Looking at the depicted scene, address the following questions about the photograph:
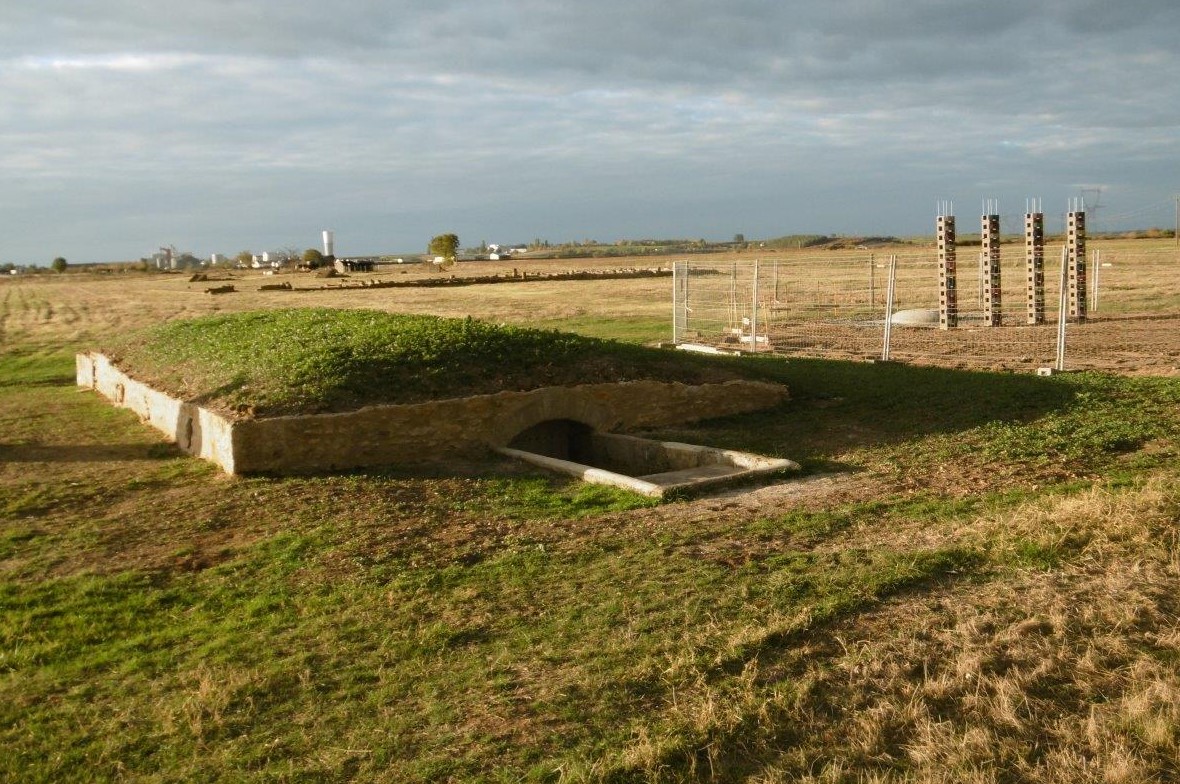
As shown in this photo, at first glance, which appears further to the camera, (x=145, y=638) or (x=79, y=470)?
(x=79, y=470)

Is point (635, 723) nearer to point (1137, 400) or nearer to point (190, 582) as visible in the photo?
point (190, 582)

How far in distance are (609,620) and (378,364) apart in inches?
223

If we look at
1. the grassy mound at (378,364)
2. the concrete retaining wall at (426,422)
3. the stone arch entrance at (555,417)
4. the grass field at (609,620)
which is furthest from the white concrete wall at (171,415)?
the stone arch entrance at (555,417)

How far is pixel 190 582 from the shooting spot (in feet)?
21.6

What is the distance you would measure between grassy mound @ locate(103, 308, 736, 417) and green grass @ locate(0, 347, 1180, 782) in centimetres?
94

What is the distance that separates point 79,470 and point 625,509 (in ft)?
18.1

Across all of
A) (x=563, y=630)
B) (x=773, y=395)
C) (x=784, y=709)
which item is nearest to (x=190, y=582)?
(x=563, y=630)

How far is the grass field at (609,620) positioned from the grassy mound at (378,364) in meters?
1.00

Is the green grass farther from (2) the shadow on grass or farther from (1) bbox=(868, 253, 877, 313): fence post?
(1) bbox=(868, 253, 877, 313): fence post

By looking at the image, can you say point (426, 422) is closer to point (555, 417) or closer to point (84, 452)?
point (555, 417)

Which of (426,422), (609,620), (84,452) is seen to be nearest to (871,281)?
(426,422)

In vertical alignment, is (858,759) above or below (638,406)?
below

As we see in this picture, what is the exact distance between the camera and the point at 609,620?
5.52m

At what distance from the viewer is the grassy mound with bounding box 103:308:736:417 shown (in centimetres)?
998
